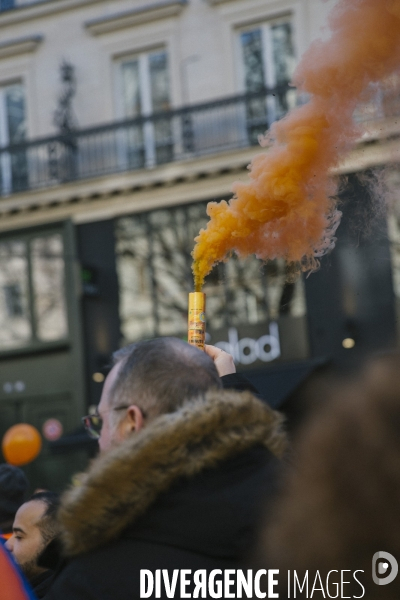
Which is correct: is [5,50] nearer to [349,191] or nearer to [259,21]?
[259,21]

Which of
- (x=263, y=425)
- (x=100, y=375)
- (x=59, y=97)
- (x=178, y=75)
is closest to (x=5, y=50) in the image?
(x=59, y=97)

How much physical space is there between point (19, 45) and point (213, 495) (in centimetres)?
1568

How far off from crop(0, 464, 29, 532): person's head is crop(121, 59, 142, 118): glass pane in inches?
466

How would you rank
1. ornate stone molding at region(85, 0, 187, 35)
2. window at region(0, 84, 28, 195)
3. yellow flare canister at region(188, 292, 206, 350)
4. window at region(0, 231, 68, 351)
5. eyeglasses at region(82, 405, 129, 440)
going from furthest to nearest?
1. window at region(0, 84, 28, 195)
2. window at region(0, 231, 68, 351)
3. ornate stone molding at region(85, 0, 187, 35)
4. yellow flare canister at region(188, 292, 206, 350)
5. eyeglasses at region(82, 405, 129, 440)

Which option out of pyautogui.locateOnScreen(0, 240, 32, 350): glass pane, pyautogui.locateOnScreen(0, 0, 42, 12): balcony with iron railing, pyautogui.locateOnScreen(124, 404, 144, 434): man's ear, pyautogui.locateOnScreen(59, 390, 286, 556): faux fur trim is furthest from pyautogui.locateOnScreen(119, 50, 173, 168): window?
pyautogui.locateOnScreen(59, 390, 286, 556): faux fur trim

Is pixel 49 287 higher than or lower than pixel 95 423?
higher

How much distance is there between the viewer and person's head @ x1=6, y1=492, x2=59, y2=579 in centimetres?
306

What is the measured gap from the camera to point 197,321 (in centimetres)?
300

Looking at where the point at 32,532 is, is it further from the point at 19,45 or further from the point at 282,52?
the point at 19,45

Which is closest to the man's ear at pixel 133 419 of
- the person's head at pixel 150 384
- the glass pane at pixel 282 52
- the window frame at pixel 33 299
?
the person's head at pixel 150 384

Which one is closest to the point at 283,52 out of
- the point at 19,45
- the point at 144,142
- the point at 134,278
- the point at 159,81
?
the point at 159,81

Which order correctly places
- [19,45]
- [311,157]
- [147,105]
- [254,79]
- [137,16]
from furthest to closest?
1. [19,45]
2. [147,105]
3. [137,16]
4. [254,79]
5. [311,157]

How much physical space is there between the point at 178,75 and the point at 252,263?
3.80 m

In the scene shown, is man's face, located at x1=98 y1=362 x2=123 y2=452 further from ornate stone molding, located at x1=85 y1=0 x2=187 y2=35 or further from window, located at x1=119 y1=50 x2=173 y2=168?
ornate stone molding, located at x1=85 y1=0 x2=187 y2=35
